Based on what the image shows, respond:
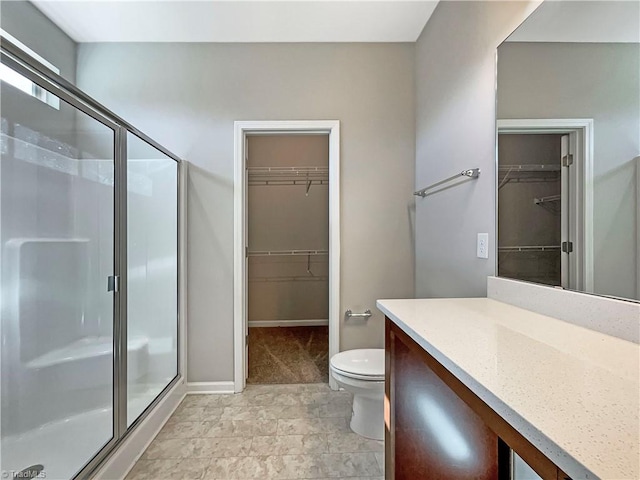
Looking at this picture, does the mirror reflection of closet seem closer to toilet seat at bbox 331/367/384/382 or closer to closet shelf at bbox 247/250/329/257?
toilet seat at bbox 331/367/384/382

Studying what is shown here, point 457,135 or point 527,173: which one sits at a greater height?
point 457,135

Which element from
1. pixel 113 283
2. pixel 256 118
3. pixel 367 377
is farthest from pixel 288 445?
pixel 256 118

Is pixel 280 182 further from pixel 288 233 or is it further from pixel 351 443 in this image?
pixel 351 443

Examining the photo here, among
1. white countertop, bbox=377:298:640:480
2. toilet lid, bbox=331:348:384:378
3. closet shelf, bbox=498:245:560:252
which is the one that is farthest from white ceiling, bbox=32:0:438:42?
toilet lid, bbox=331:348:384:378

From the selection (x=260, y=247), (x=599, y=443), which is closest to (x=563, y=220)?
(x=599, y=443)

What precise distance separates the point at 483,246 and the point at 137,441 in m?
2.02

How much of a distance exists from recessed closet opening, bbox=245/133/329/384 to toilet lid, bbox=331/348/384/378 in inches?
72.3

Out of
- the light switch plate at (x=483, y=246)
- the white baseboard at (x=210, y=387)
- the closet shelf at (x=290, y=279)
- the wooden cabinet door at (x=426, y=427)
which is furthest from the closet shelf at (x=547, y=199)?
the closet shelf at (x=290, y=279)

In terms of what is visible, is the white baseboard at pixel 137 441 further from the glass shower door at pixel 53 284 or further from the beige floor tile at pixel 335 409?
the beige floor tile at pixel 335 409

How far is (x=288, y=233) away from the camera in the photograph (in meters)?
4.02

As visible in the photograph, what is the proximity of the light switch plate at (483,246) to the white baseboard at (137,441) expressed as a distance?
1970 mm

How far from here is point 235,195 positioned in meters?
2.30

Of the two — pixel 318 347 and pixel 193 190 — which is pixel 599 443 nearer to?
pixel 193 190

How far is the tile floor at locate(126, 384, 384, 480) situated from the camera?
1.47 meters
